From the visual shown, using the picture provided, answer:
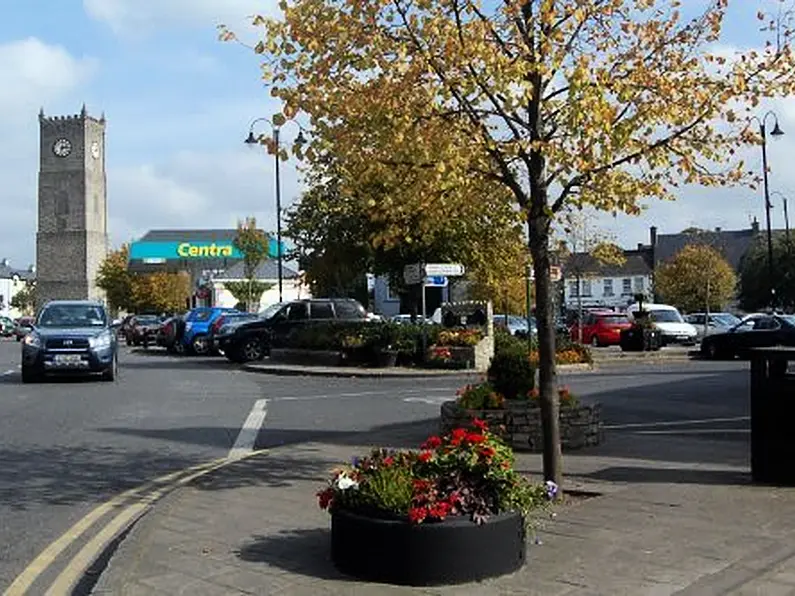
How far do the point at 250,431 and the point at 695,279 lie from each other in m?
65.0

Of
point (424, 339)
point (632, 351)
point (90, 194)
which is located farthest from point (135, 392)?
point (90, 194)

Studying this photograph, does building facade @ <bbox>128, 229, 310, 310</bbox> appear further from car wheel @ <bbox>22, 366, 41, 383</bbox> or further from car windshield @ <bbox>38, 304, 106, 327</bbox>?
car wheel @ <bbox>22, 366, 41, 383</bbox>

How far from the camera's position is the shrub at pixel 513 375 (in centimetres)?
1127

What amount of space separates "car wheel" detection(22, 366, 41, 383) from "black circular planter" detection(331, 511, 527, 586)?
1690cm

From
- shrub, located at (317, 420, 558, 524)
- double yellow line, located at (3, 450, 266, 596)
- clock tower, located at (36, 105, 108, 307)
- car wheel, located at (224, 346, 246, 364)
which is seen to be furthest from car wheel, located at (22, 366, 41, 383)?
clock tower, located at (36, 105, 108, 307)

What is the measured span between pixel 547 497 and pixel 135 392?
12.8 meters

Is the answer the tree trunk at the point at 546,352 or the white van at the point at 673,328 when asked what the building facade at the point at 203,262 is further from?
the tree trunk at the point at 546,352

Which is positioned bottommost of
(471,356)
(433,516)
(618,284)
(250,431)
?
(250,431)

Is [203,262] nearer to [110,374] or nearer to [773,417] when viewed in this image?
[110,374]

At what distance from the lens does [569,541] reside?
6.45 m

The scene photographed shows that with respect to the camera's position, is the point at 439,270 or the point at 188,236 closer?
the point at 439,270

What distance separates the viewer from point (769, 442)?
27.0 ft

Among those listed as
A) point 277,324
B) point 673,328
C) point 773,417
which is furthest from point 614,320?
point 773,417

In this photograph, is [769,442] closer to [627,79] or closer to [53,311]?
[627,79]
